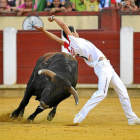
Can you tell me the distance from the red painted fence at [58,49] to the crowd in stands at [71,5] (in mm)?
789

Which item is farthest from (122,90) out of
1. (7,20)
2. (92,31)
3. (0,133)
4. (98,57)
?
(7,20)

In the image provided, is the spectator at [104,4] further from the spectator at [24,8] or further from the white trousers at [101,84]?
the white trousers at [101,84]

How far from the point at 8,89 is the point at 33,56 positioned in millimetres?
924

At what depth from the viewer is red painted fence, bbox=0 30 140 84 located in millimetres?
8445

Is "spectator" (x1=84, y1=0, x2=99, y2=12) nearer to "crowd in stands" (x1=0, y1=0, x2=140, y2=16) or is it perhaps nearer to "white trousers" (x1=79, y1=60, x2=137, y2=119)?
"crowd in stands" (x1=0, y1=0, x2=140, y2=16)

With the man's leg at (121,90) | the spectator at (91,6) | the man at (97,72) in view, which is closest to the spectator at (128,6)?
the spectator at (91,6)

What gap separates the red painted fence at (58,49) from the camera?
8445 mm

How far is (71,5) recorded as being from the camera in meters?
9.25

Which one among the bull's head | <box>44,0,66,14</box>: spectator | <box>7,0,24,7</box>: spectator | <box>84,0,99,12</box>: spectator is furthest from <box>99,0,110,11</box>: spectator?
the bull's head

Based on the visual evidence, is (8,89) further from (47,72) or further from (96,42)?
(47,72)

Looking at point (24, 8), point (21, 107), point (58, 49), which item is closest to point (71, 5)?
point (24, 8)

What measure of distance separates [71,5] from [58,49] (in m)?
1.36

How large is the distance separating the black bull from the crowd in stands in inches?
166

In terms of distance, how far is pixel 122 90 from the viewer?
424cm
